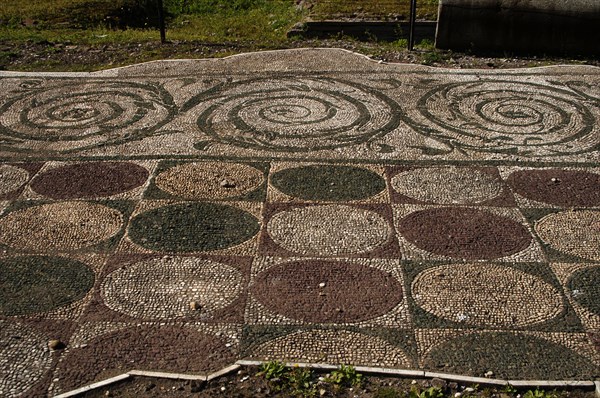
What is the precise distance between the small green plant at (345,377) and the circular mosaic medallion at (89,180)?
9.49 feet

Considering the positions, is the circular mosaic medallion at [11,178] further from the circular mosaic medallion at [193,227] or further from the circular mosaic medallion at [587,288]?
the circular mosaic medallion at [587,288]

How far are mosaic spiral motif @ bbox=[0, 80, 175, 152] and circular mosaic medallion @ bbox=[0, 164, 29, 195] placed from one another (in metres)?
0.50

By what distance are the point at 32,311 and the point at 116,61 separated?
6060 mm

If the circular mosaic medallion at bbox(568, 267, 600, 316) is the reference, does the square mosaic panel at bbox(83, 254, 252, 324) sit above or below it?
below

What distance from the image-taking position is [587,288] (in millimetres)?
4621

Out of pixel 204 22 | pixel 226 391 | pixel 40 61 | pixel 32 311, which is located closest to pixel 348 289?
pixel 226 391

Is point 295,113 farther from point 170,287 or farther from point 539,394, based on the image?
point 539,394

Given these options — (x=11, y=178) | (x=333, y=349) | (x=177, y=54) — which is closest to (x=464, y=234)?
(x=333, y=349)

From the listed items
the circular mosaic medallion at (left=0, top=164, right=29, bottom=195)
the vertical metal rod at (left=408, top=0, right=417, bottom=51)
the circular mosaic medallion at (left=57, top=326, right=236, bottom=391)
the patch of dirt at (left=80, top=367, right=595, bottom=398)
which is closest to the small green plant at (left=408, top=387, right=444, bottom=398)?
the patch of dirt at (left=80, top=367, right=595, bottom=398)

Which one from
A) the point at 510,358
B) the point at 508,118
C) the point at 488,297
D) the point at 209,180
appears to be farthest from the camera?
the point at 508,118

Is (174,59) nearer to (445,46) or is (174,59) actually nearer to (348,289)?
(445,46)

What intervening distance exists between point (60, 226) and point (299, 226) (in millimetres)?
1820

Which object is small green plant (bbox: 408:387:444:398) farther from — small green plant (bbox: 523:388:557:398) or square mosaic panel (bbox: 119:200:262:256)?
square mosaic panel (bbox: 119:200:262:256)

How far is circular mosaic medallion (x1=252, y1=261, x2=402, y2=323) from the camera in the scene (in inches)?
173
